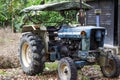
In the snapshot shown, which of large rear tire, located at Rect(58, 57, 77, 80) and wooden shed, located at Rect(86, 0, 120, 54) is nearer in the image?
large rear tire, located at Rect(58, 57, 77, 80)

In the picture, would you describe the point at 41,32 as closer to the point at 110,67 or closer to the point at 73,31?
the point at 73,31

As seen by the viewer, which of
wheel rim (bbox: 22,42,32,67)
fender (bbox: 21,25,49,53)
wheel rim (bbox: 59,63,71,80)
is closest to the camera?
wheel rim (bbox: 59,63,71,80)

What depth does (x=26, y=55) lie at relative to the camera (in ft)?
36.0

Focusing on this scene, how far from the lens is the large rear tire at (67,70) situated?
8578 millimetres

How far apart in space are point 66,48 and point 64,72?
1.14 meters

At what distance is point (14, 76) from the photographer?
9820 millimetres

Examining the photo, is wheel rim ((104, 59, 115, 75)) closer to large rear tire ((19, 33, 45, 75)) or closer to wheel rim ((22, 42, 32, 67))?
large rear tire ((19, 33, 45, 75))

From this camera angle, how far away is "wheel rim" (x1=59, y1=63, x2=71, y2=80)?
28.6ft

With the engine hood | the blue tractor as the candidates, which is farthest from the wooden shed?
the engine hood

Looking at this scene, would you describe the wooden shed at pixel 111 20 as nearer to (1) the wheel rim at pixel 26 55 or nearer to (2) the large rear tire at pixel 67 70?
(1) the wheel rim at pixel 26 55

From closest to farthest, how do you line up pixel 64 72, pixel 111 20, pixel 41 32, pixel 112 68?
pixel 64 72 → pixel 112 68 → pixel 41 32 → pixel 111 20

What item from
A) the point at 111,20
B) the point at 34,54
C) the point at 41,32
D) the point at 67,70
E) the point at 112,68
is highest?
the point at 41,32

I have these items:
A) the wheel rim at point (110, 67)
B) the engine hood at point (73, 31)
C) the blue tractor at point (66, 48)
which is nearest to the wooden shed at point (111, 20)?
the blue tractor at point (66, 48)

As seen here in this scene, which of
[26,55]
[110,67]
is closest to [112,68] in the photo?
[110,67]
